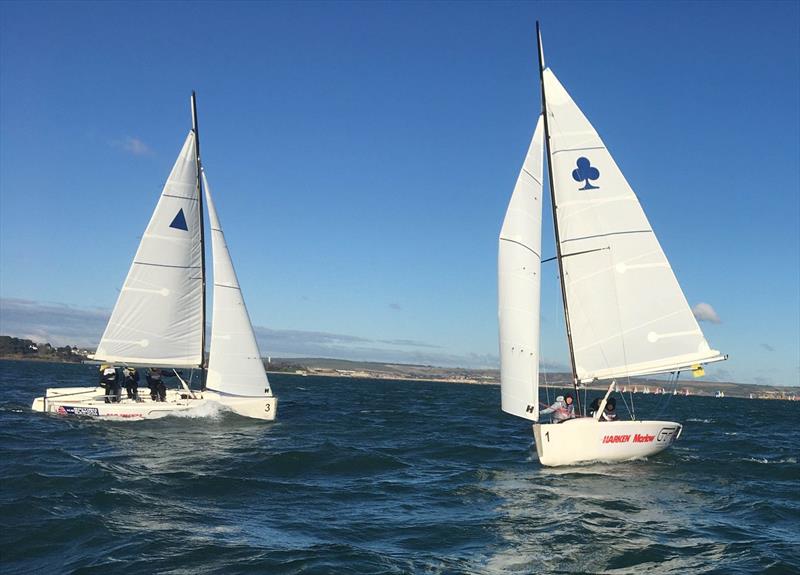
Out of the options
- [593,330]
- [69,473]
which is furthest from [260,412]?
[593,330]

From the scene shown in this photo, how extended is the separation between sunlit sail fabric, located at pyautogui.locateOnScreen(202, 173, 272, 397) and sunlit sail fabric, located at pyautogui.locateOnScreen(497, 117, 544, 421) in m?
11.3

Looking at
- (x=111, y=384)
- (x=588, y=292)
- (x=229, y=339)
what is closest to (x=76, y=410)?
(x=111, y=384)

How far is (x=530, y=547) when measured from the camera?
11.0 metres

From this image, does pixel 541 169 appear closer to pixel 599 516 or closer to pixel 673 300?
pixel 673 300

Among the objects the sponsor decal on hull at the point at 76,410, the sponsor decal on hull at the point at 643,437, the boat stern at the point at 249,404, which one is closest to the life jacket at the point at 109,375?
the sponsor decal on hull at the point at 76,410

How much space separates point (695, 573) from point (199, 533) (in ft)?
24.2

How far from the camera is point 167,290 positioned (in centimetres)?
2772

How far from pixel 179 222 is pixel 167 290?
275cm

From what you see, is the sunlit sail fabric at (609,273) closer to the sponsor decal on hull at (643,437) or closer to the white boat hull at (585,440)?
the sponsor decal on hull at (643,437)

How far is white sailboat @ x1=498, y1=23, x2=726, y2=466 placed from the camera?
18844 millimetres

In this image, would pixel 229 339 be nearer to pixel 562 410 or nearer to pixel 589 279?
pixel 562 410

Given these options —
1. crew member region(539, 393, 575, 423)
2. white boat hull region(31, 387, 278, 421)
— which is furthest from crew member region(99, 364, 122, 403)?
crew member region(539, 393, 575, 423)

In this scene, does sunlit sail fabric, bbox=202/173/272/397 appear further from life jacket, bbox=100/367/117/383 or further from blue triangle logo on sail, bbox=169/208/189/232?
life jacket, bbox=100/367/117/383

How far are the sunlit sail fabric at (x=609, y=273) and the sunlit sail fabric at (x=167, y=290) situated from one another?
15361 mm
